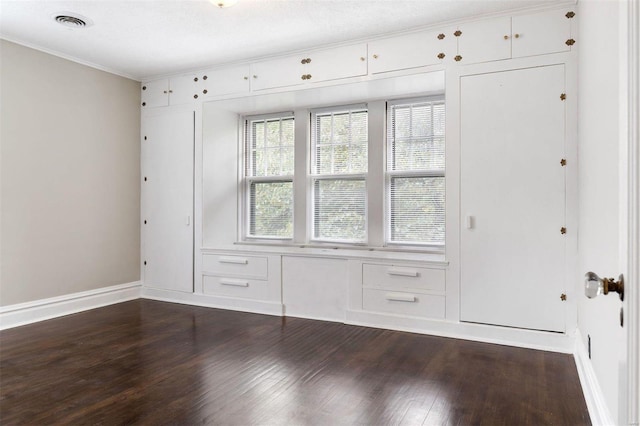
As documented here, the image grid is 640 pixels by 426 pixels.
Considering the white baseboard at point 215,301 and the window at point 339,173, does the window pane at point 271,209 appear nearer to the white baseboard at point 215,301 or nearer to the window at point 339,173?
the window at point 339,173

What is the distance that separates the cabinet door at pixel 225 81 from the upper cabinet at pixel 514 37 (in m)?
2.27

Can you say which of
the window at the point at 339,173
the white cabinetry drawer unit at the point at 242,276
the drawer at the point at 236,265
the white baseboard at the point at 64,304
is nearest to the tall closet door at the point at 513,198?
the window at the point at 339,173

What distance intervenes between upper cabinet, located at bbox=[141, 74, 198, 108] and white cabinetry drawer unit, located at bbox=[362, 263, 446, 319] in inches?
117

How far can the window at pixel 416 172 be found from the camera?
4.42 m

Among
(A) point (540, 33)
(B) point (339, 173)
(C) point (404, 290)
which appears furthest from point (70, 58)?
(A) point (540, 33)

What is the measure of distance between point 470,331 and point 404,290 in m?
0.67

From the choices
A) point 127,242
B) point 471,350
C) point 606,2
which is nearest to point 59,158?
point 127,242

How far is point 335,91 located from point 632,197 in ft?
11.8

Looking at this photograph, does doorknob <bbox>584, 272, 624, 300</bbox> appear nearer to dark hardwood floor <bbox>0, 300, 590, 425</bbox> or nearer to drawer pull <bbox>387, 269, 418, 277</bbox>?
dark hardwood floor <bbox>0, 300, 590, 425</bbox>

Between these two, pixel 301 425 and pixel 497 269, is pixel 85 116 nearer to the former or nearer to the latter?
pixel 301 425

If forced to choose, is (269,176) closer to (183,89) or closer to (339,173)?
(339,173)

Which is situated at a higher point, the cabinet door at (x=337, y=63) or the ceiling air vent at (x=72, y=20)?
the ceiling air vent at (x=72, y=20)

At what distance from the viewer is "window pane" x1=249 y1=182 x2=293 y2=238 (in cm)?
521

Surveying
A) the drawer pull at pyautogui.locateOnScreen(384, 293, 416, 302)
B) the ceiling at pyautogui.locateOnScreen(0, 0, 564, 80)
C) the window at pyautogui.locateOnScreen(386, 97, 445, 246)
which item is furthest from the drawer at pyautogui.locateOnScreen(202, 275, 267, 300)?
the ceiling at pyautogui.locateOnScreen(0, 0, 564, 80)
